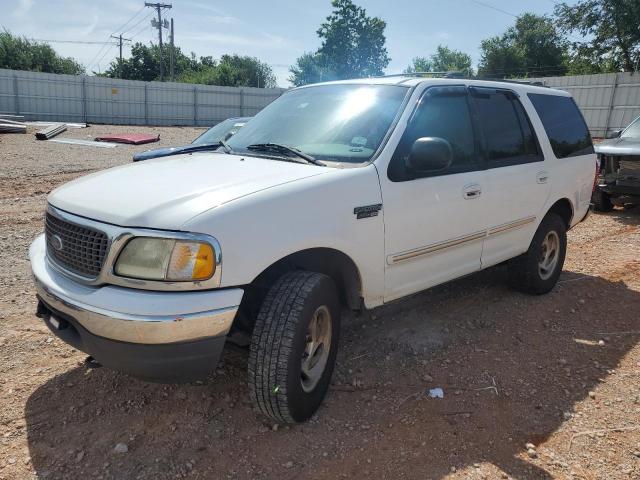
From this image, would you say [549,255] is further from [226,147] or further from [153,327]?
[153,327]

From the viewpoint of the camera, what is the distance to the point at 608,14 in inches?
1145

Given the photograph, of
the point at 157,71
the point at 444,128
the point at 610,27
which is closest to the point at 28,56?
the point at 157,71

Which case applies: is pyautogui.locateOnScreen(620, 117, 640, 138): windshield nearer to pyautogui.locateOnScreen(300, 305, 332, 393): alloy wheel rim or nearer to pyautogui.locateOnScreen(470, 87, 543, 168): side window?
pyautogui.locateOnScreen(470, 87, 543, 168): side window

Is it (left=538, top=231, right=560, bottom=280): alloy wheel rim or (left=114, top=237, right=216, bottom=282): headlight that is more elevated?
(left=114, top=237, right=216, bottom=282): headlight

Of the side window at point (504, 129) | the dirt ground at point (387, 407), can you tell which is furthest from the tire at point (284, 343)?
the side window at point (504, 129)

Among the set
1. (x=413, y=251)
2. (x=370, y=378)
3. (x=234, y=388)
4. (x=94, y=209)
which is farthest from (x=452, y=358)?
(x=94, y=209)

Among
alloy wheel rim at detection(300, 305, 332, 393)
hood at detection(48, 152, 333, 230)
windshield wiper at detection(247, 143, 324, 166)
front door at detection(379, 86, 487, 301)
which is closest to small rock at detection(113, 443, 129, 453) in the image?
alloy wheel rim at detection(300, 305, 332, 393)

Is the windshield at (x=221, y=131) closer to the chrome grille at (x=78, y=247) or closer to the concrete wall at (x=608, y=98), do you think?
the chrome grille at (x=78, y=247)

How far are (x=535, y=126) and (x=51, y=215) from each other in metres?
3.95

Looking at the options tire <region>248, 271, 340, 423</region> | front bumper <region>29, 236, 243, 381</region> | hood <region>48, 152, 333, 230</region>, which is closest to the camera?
front bumper <region>29, 236, 243, 381</region>

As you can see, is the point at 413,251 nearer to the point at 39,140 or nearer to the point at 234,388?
the point at 234,388

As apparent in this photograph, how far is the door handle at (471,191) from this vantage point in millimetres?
3758

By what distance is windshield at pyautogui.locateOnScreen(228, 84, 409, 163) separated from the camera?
131 inches

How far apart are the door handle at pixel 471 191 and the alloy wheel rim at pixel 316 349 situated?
Result: 4.79 ft
